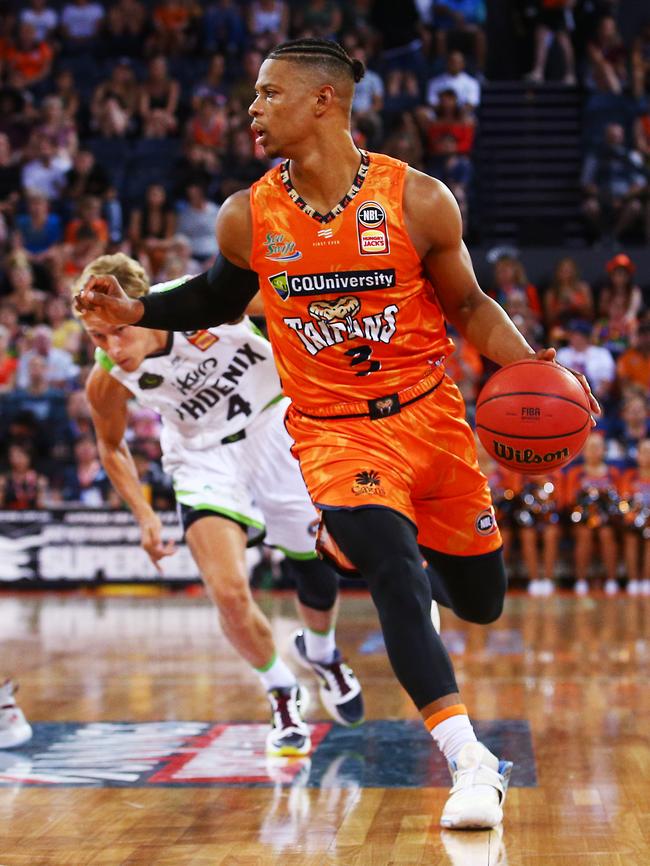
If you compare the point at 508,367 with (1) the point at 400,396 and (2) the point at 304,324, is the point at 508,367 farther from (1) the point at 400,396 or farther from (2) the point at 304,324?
(2) the point at 304,324

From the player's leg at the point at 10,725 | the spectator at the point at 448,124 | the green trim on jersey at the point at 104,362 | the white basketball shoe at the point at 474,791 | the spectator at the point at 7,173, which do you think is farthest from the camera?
the spectator at the point at 7,173

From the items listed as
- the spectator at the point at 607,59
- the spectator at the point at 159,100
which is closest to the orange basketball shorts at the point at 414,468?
the spectator at the point at 159,100

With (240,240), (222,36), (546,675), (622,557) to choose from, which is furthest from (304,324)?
(222,36)

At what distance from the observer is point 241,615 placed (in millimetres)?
5230

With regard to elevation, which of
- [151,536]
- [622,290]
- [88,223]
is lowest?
[151,536]

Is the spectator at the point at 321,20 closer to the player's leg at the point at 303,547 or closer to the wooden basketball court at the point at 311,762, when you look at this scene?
the wooden basketball court at the point at 311,762

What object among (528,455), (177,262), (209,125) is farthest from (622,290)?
(528,455)

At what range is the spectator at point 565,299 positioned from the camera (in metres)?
13.2

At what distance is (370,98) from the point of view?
15414mm

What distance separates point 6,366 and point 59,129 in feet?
12.8

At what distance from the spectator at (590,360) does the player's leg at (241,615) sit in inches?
303

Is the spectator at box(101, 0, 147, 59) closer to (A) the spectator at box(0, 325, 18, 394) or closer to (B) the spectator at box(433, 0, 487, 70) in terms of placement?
(B) the spectator at box(433, 0, 487, 70)

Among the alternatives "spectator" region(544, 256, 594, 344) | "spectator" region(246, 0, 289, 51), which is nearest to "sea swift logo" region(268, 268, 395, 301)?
"spectator" region(544, 256, 594, 344)

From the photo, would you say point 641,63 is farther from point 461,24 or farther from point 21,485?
point 21,485
